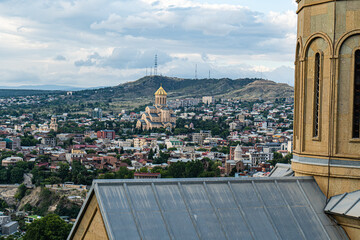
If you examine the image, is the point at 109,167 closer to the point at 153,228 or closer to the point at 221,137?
the point at 221,137

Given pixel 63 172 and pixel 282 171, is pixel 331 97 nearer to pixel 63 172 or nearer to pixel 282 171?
pixel 282 171

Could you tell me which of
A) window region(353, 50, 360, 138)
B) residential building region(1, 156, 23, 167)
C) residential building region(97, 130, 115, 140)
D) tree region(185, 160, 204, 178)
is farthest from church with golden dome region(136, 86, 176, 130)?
window region(353, 50, 360, 138)

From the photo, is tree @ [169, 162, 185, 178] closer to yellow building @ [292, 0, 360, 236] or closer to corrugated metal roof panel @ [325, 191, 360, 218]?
yellow building @ [292, 0, 360, 236]

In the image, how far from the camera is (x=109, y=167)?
89.8 m

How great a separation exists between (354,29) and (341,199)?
2.45 metres

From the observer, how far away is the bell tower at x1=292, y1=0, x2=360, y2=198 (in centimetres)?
847

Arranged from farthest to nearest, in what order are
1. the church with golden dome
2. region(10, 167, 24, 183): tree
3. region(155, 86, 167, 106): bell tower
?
1. region(155, 86, 167, 106): bell tower
2. the church with golden dome
3. region(10, 167, 24, 183): tree

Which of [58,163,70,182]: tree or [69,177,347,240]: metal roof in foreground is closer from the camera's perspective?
[69,177,347,240]: metal roof in foreground

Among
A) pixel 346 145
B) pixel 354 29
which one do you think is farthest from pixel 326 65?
pixel 346 145

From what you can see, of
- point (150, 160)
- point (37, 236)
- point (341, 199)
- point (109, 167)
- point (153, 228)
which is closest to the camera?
point (153, 228)

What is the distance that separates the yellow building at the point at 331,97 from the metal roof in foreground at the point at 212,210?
59cm

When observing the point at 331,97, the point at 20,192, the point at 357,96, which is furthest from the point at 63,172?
the point at 357,96

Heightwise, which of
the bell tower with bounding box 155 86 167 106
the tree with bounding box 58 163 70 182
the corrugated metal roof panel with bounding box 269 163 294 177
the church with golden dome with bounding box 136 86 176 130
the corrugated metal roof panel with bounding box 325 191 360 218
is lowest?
the tree with bounding box 58 163 70 182

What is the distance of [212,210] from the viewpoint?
7125 mm
